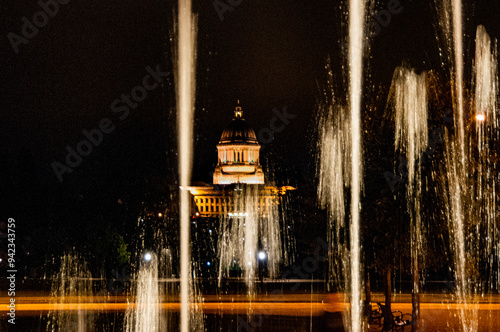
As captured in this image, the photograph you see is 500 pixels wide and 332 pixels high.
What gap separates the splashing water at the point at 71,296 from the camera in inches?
816

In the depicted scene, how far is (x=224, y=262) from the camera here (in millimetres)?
68000

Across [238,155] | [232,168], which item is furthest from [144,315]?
[232,168]

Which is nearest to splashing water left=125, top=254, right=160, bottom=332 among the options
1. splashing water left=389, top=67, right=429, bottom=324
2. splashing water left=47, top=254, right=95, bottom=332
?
splashing water left=47, top=254, right=95, bottom=332

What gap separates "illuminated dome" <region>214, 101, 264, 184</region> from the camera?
473ft

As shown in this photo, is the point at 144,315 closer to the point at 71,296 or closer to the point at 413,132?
the point at 71,296

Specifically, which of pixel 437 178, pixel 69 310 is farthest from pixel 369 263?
pixel 69 310

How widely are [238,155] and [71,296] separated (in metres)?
114

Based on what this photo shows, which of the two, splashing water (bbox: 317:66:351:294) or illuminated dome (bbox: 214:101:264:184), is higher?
illuminated dome (bbox: 214:101:264:184)

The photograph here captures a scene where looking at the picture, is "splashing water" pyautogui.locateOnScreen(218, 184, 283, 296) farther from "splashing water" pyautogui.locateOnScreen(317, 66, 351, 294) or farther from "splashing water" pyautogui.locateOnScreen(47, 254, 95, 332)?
"splashing water" pyautogui.locateOnScreen(317, 66, 351, 294)

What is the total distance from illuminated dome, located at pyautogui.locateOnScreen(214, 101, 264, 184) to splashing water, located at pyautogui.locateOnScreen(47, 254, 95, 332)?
292 ft

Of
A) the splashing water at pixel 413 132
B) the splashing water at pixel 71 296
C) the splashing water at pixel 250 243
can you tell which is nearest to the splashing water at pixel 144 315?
the splashing water at pixel 71 296

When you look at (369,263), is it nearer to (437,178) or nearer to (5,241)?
(437,178)

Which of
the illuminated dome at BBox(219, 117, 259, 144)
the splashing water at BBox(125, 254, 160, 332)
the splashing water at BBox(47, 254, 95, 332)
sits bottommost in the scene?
the splashing water at BBox(125, 254, 160, 332)

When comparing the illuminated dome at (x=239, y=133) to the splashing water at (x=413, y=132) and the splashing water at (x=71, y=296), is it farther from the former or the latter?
the splashing water at (x=413, y=132)
